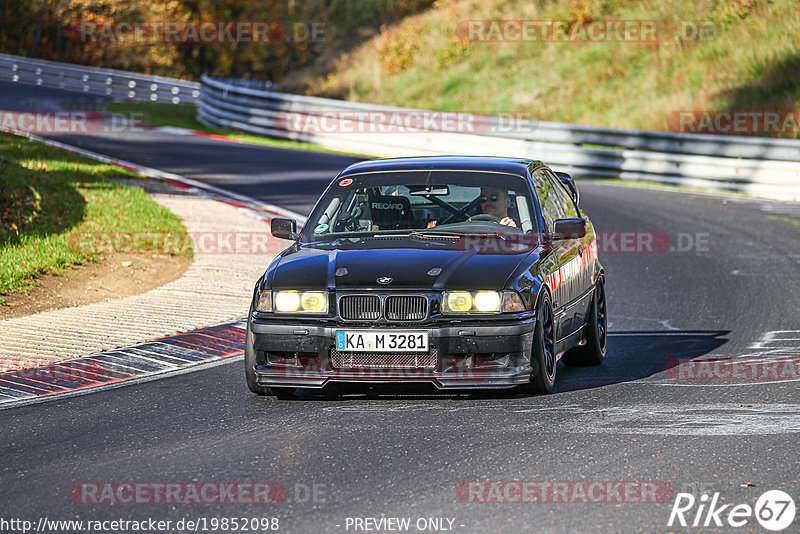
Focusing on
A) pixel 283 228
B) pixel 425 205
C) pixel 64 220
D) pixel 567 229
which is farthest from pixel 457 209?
pixel 64 220

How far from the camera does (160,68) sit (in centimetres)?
5322

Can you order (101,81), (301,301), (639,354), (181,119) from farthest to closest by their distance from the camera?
(101,81)
(181,119)
(639,354)
(301,301)

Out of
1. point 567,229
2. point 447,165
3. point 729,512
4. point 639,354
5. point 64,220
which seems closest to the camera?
point 729,512

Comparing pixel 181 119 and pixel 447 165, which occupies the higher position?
pixel 447 165

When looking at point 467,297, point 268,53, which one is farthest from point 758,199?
point 268,53

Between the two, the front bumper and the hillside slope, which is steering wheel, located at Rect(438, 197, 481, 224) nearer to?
the front bumper

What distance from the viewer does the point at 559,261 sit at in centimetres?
859

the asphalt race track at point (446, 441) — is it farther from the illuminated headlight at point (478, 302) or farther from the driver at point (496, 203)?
the driver at point (496, 203)

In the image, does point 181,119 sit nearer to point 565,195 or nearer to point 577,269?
point 565,195

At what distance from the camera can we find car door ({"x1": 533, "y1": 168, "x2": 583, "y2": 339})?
329 inches

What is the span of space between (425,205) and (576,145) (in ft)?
55.7

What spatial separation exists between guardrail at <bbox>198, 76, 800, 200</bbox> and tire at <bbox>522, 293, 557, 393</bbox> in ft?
48.4

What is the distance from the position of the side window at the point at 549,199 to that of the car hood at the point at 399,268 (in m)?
0.95

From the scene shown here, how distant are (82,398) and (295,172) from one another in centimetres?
1496
